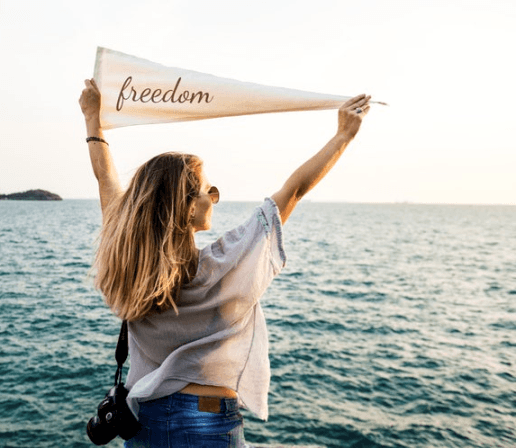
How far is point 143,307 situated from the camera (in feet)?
5.26

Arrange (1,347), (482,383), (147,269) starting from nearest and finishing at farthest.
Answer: (147,269) → (482,383) → (1,347)

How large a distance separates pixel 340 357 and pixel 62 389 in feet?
24.1

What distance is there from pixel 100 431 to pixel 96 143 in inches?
52.0

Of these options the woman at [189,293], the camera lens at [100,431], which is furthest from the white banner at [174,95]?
the camera lens at [100,431]

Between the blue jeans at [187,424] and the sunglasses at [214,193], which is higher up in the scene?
the sunglasses at [214,193]

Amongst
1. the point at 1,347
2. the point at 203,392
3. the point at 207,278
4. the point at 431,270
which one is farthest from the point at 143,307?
the point at 431,270

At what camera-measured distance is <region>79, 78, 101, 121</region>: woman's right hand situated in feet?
7.61

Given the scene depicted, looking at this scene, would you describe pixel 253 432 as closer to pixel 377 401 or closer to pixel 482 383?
pixel 377 401

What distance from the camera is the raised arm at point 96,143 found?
7.43 feet

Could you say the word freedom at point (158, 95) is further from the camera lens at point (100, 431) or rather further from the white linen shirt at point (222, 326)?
the camera lens at point (100, 431)

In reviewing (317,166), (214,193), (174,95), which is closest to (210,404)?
(214,193)

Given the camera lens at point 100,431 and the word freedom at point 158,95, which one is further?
the word freedom at point 158,95

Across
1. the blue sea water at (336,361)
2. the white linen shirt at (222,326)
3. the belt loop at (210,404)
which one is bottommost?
the blue sea water at (336,361)

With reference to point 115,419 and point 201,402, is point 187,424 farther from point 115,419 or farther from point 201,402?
point 115,419
